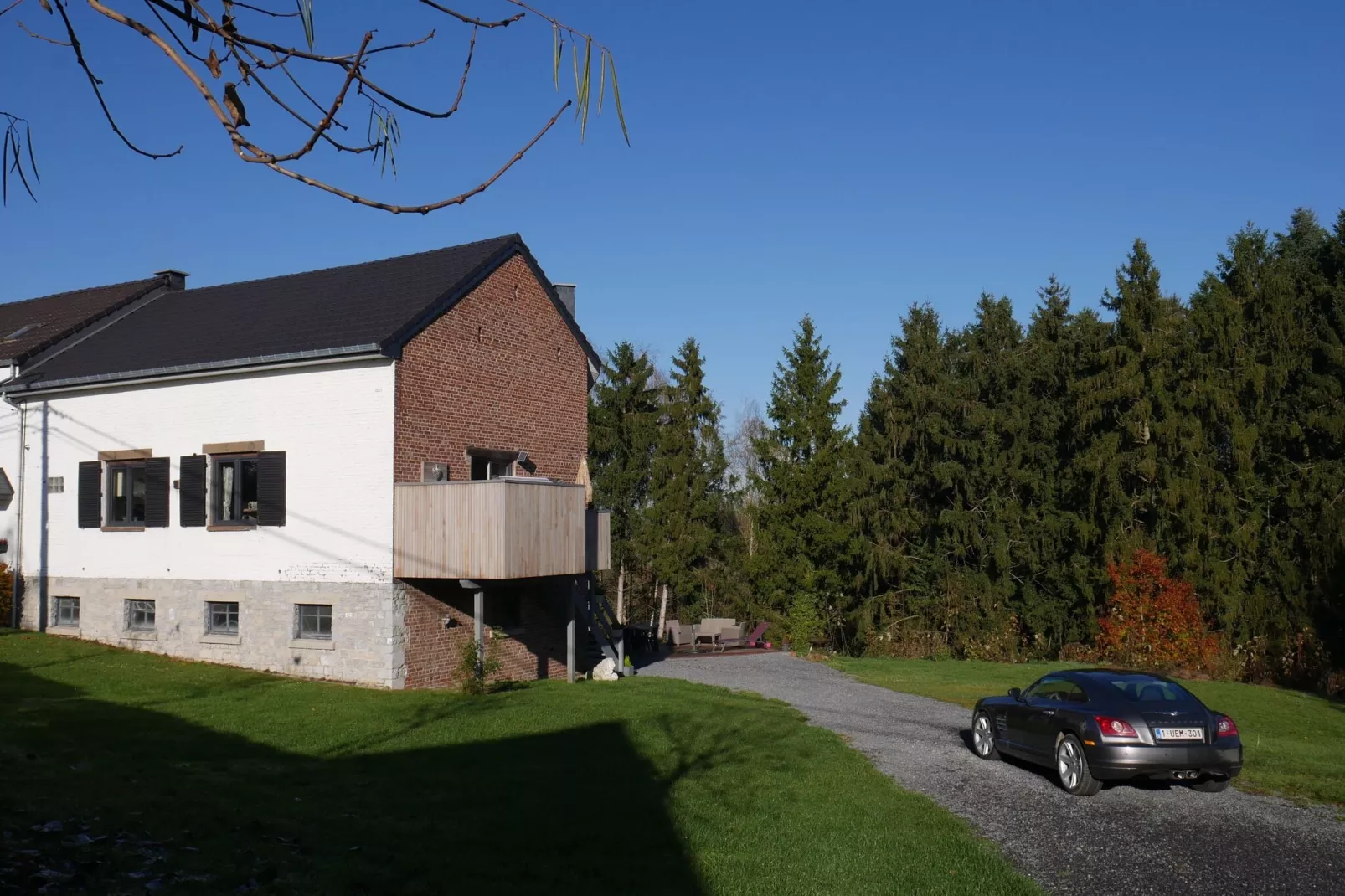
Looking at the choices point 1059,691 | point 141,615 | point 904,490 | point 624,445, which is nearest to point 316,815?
point 1059,691

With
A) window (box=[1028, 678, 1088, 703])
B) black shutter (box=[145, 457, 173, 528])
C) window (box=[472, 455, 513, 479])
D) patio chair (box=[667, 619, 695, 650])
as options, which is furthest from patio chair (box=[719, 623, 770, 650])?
window (box=[1028, 678, 1088, 703])

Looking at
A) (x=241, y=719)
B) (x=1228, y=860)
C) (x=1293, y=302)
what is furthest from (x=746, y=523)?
(x=1228, y=860)

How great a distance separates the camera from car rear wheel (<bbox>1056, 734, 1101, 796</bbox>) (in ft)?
40.6

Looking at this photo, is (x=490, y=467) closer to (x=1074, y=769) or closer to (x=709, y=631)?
(x=1074, y=769)

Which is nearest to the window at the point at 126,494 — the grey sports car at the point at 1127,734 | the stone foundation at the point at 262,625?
the stone foundation at the point at 262,625

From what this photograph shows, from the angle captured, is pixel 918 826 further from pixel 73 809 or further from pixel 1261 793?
pixel 73 809

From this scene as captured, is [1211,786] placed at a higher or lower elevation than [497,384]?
lower

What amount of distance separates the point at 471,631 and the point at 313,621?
307 centimetres

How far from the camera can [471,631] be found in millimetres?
21516

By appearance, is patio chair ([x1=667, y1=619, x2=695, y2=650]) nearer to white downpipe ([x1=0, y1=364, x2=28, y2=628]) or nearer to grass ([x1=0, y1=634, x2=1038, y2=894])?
grass ([x1=0, y1=634, x2=1038, y2=894])

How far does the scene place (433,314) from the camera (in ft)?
67.9

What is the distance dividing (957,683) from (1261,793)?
1322 centimetres

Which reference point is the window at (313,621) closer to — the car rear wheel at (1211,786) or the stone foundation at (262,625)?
the stone foundation at (262,625)

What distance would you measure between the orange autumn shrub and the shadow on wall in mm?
21717
